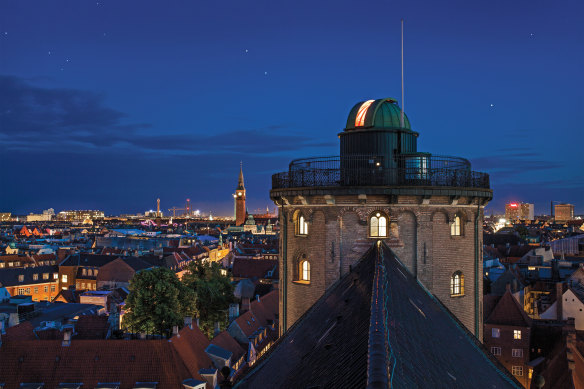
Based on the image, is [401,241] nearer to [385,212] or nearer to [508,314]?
[385,212]

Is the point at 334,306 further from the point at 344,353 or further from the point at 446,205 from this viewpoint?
the point at 446,205

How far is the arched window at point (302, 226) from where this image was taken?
18047 mm

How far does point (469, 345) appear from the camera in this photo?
13.5 meters

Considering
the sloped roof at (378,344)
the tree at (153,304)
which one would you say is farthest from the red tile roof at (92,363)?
the sloped roof at (378,344)

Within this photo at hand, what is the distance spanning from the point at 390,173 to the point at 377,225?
5.86 feet

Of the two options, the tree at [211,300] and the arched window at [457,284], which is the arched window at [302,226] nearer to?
the arched window at [457,284]

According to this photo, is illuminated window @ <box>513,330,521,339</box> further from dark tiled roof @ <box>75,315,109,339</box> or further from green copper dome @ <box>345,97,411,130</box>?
dark tiled roof @ <box>75,315,109,339</box>

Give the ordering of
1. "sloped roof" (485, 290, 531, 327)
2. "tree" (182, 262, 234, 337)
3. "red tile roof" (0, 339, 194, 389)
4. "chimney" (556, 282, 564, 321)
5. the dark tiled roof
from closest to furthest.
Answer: "red tile roof" (0, 339, 194, 389), the dark tiled roof, "sloped roof" (485, 290, 531, 327), "chimney" (556, 282, 564, 321), "tree" (182, 262, 234, 337)

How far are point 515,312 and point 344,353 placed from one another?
40132 mm

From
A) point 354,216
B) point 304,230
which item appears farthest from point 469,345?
point 304,230

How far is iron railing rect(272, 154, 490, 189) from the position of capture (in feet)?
55.8

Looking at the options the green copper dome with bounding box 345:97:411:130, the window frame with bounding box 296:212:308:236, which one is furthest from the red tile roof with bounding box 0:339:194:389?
the green copper dome with bounding box 345:97:411:130

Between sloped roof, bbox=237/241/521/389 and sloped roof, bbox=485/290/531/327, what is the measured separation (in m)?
31.6

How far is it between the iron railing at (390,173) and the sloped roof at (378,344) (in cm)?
240
